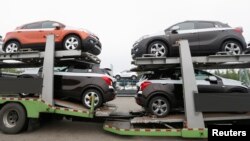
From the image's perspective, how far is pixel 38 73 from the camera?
745 centimetres

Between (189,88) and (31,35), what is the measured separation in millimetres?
5080

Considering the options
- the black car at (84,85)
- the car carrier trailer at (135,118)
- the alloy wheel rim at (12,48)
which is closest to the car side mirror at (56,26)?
the car carrier trailer at (135,118)

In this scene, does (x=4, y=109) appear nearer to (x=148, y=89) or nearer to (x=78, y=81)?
(x=78, y=81)

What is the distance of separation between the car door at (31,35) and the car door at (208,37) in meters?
4.88

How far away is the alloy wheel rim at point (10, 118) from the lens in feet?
22.4

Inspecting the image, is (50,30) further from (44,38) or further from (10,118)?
(10,118)

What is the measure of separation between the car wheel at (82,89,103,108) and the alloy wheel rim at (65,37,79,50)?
4.83 feet

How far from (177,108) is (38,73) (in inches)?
170

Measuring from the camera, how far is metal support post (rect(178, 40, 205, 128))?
5.96m

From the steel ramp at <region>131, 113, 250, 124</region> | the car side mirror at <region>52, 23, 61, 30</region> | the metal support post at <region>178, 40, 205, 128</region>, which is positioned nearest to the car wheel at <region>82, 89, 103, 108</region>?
the steel ramp at <region>131, 113, 250, 124</region>

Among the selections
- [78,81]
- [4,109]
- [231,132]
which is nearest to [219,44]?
[231,132]

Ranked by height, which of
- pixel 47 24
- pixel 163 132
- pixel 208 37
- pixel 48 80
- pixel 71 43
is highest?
pixel 47 24

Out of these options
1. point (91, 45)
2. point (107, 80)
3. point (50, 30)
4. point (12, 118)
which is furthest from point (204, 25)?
point (12, 118)

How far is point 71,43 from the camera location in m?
7.39
